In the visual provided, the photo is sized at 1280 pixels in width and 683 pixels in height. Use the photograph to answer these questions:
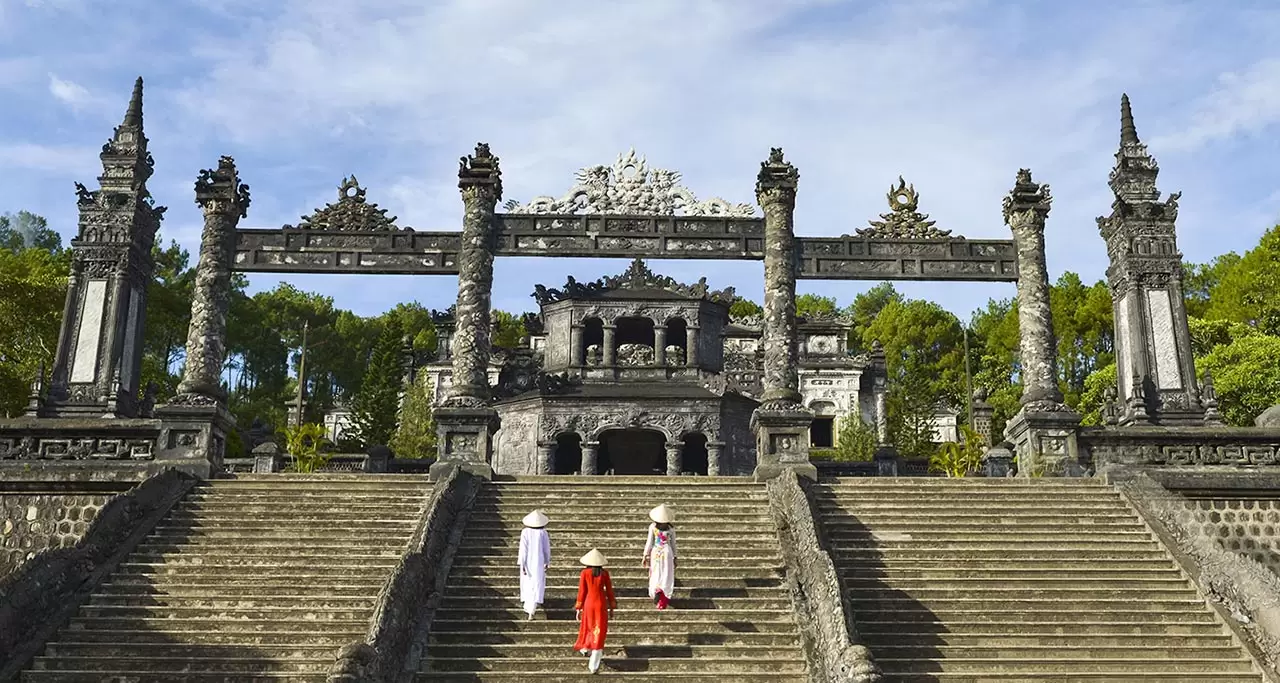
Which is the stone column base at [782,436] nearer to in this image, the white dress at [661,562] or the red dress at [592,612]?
the white dress at [661,562]

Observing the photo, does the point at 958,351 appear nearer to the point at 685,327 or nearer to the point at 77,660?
the point at 685,327

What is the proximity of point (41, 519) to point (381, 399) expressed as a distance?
788 inches

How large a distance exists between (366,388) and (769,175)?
22.5 meters

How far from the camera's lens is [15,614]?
11.1 metres

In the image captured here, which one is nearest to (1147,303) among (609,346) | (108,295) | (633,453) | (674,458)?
(674,458)

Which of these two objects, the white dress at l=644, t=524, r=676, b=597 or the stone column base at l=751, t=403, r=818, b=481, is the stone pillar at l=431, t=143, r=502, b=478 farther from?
the white dress at l=644, t=524, r=676, b=597

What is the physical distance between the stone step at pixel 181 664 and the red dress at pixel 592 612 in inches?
101

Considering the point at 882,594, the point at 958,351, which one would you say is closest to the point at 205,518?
the point at 882,594

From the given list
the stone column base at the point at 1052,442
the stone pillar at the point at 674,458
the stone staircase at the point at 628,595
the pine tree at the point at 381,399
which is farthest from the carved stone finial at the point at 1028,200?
the pine tree at the point at 381,399

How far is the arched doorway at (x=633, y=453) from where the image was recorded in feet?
113

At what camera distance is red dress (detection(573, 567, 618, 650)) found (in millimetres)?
10352

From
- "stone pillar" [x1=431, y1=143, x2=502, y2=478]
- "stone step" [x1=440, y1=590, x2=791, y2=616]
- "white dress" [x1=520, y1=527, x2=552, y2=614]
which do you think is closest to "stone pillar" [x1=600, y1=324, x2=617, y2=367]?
"stone pillar" [x1=431, y1=143, x2=502, y2=478]

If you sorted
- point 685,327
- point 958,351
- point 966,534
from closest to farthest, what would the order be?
point 966,534 < point 685,327 < point 958,351

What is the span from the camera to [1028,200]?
19.5 metres
